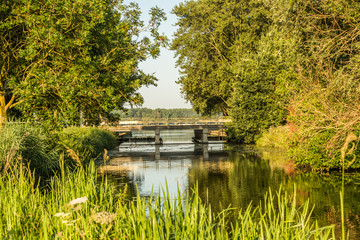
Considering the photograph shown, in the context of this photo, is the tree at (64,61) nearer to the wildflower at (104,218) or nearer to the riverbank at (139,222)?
the riverbank at (139,222)

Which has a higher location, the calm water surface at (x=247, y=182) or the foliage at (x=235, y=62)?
the foliage at (x=235, y=62)

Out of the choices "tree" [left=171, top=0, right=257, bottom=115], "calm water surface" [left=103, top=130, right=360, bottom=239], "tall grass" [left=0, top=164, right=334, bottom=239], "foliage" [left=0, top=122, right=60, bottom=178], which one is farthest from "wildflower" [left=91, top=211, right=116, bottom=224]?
"tree" [left=171, top=0, right=257, bottom=115]

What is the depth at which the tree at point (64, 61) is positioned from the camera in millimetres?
15305

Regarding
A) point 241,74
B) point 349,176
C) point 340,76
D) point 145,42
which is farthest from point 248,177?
point 241,74

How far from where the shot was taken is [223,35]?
162 ft

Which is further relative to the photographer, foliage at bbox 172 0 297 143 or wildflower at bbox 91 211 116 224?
foliage at bbox 172 0 297 143

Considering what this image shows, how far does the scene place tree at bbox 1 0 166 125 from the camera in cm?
1530

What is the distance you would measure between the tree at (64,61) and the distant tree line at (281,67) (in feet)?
26.5

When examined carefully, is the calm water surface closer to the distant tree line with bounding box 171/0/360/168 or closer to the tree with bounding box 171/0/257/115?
the distant tree line with bounding box 171/0/360/168

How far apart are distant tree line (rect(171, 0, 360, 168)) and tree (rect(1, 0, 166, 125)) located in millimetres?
8088

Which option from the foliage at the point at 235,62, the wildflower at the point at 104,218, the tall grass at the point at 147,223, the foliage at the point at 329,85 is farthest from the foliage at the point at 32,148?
the foliage at the point at 235,62

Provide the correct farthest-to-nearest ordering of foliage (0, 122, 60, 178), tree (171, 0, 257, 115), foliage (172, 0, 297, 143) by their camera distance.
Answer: tree (171, 0, 257, 115) → foliage (172, 0, 297, 143) → foliage (0, 122, 60, 178)

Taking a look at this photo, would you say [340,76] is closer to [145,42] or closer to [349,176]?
[349,176]

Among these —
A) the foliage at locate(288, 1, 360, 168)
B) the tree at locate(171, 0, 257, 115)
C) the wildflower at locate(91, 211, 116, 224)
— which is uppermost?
the tree at locate(171, 0, 257, 115)
